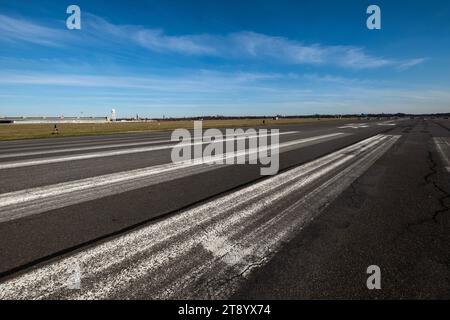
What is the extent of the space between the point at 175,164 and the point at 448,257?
754cm

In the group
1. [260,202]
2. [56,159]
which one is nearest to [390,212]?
[260,202]

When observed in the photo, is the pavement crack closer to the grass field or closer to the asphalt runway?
the asphalt runway

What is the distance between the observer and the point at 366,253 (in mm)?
3430

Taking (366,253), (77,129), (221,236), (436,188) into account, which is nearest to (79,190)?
(221,236)

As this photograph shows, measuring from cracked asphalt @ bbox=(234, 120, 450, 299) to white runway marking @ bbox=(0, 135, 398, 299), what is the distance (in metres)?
0.23

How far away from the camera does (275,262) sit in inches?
125

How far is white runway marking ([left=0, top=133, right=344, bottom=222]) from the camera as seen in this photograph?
4.90m

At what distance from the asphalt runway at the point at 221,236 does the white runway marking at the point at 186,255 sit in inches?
0.6

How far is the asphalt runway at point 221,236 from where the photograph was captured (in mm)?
2744

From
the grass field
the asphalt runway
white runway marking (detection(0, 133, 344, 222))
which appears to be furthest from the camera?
the grass field

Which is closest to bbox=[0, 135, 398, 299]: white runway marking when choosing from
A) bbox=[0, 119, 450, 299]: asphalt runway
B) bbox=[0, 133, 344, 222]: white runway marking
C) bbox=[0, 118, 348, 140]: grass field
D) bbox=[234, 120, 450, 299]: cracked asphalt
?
bbox=[0, 119, 450, 299]: asphalt runway

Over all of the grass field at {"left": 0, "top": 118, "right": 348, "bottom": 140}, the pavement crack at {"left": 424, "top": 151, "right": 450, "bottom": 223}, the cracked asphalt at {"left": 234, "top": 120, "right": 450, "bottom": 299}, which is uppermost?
the grass field at {"left": 0, "top": 118, "right": 348, "bottom": 140}

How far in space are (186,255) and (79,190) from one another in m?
3.73

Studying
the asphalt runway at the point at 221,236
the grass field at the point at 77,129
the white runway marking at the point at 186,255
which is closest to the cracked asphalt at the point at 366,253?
the asphalt runway at the point at 221,236
